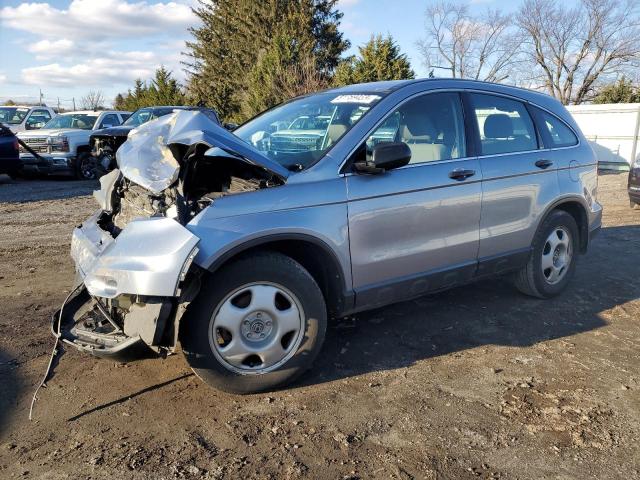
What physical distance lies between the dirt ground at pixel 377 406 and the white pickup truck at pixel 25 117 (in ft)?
46.3

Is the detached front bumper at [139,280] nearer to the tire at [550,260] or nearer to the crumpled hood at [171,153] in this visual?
the crumpled hood at [171,153]

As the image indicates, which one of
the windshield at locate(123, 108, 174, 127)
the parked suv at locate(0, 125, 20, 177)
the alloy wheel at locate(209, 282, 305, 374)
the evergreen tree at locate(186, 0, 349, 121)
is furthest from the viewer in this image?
the evergreen tree at locate(186, 0, 349, 121)

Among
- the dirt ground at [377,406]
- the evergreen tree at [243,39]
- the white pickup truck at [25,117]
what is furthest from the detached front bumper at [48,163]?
the evergreen tree at [243,39]

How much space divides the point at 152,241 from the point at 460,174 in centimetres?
230

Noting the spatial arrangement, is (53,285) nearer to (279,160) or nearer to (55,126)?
(279,160)

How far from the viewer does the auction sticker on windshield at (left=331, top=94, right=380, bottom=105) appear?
154 inches

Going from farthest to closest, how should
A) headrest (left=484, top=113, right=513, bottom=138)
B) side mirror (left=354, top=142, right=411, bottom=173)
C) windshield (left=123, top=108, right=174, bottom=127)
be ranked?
windshield (left=123, top=108, right=174, bottom=127), headrest (left=484, top=113, right=513, bottom=138), side mirror (left=354, top=142, right=411, bottom=173)

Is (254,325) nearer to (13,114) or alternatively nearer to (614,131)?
(13,114)

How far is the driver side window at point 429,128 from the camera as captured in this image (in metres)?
3.89

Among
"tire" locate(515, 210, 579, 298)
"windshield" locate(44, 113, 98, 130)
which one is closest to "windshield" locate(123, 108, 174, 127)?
"windshield" locate(44, 113, 98, 130)

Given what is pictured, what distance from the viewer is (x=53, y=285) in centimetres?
529

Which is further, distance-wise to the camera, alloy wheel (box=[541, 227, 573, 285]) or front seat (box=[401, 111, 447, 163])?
alloy wheel (box=[541, 227, 573, 285])

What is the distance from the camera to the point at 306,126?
408cm

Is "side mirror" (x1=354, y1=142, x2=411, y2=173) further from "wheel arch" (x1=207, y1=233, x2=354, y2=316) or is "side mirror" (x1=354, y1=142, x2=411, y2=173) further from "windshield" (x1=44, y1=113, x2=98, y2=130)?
"windshield" (x1=44, y1=113, x2=98, y2=130)
